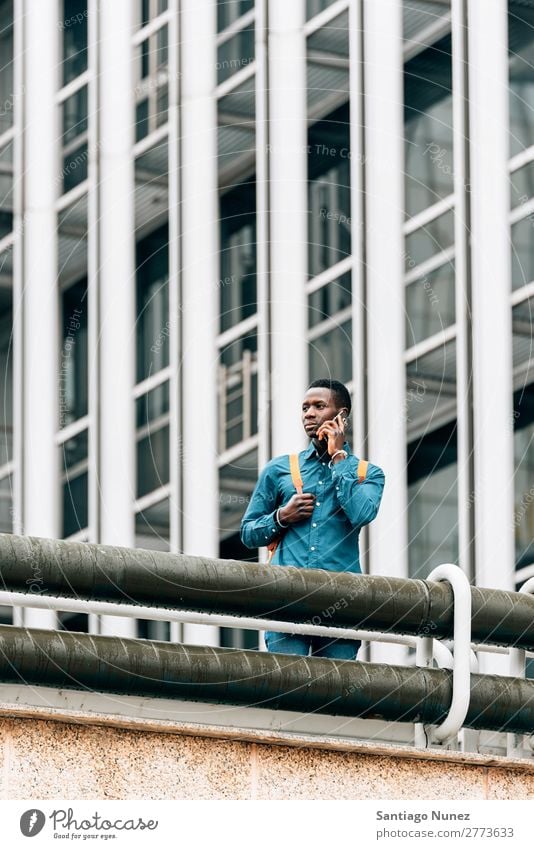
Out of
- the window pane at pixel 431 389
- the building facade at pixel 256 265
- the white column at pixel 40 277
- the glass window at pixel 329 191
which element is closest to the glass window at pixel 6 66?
the building facade at pixel 256 265

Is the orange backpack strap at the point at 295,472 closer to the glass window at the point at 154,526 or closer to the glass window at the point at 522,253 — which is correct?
the glass window at the point at 522,253

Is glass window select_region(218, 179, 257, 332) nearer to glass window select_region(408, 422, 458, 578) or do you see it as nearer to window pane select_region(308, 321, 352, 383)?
window pane select_region(308, 321, 352, 383)

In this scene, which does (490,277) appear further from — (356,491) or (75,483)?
(75,483)

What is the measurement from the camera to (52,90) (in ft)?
107

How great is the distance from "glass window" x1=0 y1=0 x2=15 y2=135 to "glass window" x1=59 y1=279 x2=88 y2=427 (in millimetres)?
2969

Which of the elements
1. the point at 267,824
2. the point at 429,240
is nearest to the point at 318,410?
the point at 267,824

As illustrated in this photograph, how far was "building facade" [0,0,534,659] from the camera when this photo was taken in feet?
68.8

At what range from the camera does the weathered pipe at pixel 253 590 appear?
880cm

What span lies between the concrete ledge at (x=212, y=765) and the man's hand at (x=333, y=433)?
2.12 metres

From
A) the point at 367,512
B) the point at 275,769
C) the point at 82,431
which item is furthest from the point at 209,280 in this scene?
the point at 275,769

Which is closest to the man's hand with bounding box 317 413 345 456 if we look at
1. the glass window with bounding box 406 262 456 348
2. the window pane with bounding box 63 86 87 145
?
the glass window with bounding box 406 262 456 348

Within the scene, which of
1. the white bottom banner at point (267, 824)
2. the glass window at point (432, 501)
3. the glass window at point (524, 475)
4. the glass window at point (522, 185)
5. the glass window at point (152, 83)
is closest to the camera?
the white bottom banner at point (267, 824)

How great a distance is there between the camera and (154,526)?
94.3ft

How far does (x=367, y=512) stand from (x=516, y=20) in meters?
11.4
